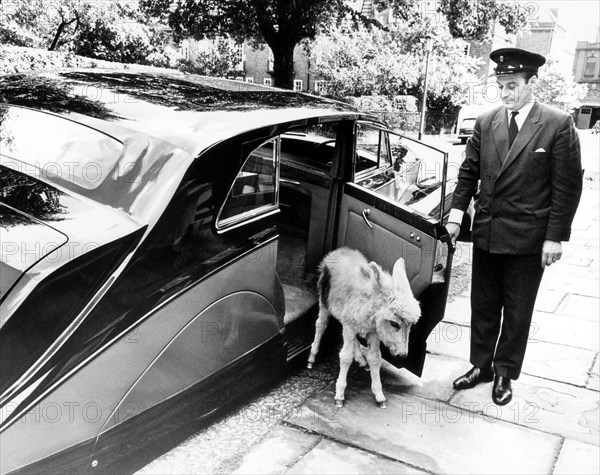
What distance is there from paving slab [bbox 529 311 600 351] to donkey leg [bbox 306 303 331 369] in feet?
7.04

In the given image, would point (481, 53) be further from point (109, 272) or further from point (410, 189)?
point (109, 272)

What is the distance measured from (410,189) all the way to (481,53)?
40.4 m

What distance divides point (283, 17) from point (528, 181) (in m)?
11.4

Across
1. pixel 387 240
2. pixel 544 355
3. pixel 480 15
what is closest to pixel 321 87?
pixel 480 15

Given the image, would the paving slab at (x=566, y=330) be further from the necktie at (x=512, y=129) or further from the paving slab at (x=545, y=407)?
the necktie at (x=512, y=129)

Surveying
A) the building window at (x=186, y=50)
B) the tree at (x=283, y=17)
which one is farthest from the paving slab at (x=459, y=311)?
the building window at (x=186, y=50)

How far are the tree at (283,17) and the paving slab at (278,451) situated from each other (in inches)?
459

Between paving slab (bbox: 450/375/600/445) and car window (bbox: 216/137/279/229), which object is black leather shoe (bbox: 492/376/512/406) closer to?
paving slab (bbox: 450/375/600/445)

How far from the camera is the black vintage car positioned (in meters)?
2.12

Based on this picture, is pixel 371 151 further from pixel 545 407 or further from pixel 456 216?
pixel 545 407

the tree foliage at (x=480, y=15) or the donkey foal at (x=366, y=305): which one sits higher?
the tree foliage at (x=480, y=15)

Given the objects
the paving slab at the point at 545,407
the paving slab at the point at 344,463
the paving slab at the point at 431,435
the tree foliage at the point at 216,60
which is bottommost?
the paving slab at the point at 545,407

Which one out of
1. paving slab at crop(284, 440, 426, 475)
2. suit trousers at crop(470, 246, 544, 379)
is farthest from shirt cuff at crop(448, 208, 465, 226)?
paving slab at crop(284, 440, 426, 475)

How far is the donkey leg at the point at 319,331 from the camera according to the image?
3973 millimetres
